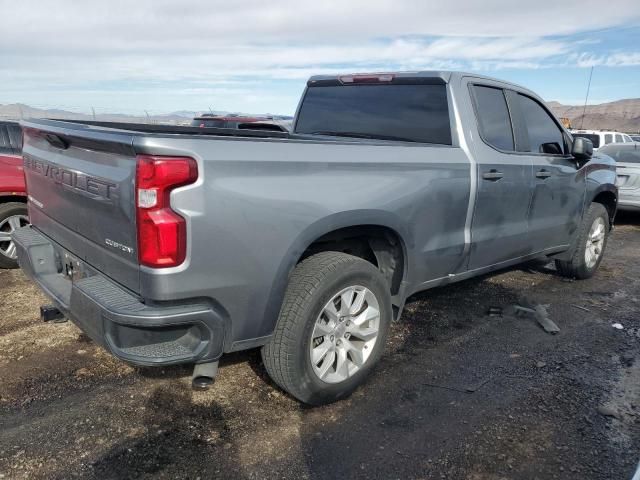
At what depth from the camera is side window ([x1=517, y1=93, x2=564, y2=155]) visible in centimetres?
447

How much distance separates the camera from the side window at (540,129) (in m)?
4.47

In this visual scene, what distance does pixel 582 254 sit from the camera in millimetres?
5461

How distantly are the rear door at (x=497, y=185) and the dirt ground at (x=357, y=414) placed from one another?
0.73 metres

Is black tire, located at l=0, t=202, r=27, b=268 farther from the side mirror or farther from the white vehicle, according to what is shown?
the white vehicle

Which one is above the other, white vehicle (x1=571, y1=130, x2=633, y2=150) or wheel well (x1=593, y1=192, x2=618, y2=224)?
white vehicle (x1=571, y1=130, x2=633, y2=150)

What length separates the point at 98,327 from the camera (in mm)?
2396

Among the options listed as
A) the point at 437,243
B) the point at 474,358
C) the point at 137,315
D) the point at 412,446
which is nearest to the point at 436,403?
the point at 412,446

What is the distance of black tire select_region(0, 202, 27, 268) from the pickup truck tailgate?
7.05ft

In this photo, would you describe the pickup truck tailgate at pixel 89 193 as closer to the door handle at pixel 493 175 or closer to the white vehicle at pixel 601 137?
the door handle at pixel 493 175

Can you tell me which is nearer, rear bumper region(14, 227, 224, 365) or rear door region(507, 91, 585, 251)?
rear bumper region(14, 227, 224, 365)

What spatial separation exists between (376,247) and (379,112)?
1.32 m

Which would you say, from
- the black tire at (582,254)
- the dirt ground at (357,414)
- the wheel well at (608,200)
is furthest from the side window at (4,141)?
the wheel well at (608,200)

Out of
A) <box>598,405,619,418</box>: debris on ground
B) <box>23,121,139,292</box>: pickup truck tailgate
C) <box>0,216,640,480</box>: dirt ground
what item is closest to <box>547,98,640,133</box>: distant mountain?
<box>0,216,640,480</box>: dirt ground

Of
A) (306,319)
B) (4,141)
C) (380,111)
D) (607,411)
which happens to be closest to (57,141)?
(306,319)
